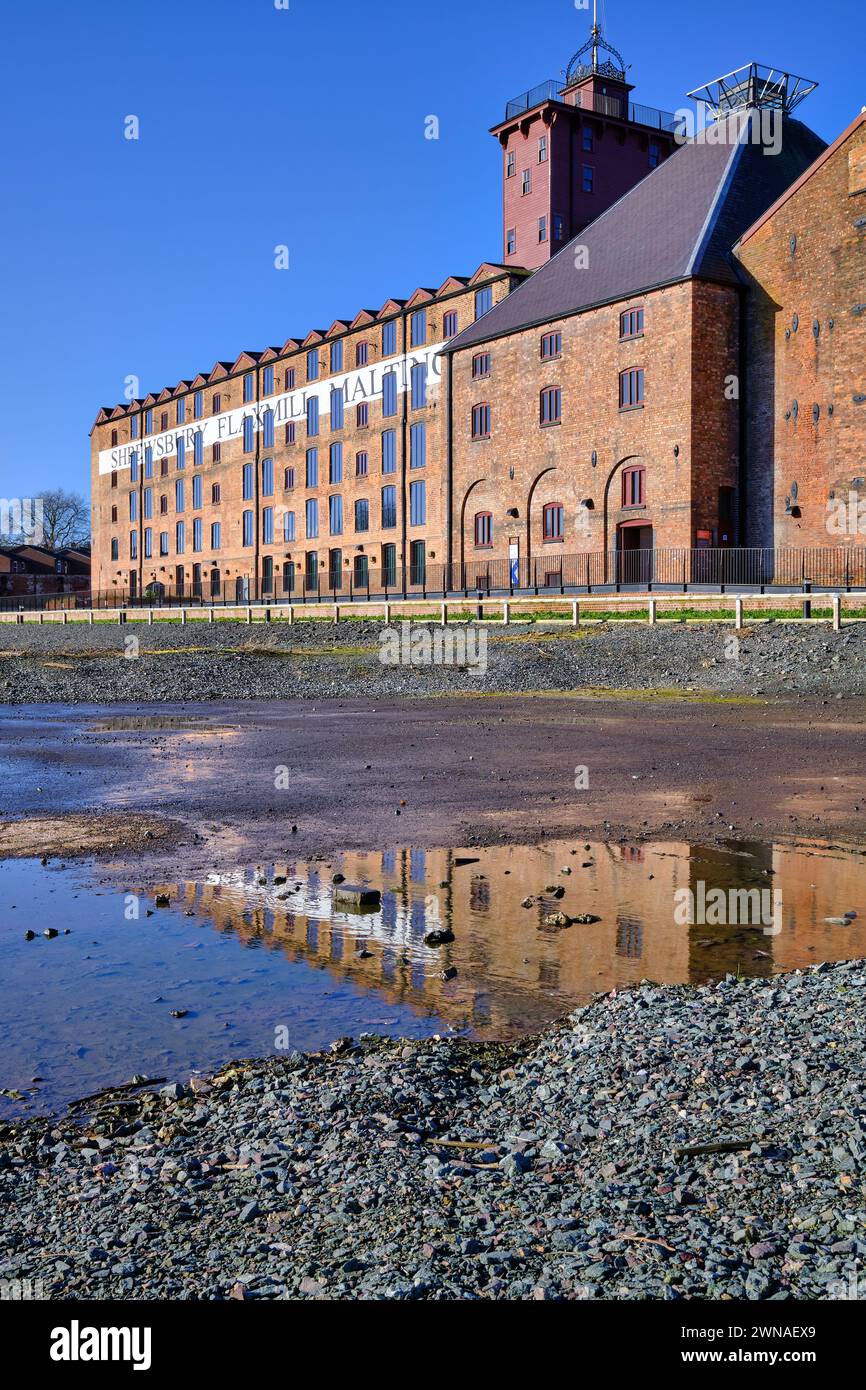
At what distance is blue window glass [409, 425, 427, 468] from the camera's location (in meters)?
51.0

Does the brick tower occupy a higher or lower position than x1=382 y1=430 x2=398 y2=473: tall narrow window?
higher

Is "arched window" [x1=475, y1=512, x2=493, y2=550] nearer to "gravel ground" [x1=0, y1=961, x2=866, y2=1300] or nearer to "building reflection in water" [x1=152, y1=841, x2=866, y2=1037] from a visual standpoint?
"building reflection in water" [x1=152, y1=841, x2=866, y2=1037]

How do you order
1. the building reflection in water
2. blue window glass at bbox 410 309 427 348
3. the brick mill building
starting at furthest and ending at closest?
blue window glass at bbox 410 309 427 348 < the brick mill building < the building reflection in water

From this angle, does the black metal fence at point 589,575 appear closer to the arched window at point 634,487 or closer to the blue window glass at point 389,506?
the arched window at point 634,487

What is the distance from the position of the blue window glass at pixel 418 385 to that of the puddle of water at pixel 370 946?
43969 mm

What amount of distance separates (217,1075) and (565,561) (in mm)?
36823

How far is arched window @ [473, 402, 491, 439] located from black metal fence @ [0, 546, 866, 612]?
532 centimetres

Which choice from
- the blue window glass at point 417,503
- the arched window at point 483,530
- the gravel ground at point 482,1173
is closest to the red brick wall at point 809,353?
the arched window at point 483,530

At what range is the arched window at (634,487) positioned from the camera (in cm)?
3881

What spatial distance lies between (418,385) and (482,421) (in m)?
6.27

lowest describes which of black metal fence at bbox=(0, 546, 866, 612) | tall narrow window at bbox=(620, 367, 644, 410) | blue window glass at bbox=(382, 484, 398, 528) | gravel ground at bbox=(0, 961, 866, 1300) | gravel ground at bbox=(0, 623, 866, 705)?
gravel ground at bbox=(0, 961, 866, 1300)

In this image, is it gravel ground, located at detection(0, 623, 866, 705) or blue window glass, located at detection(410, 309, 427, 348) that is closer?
gravel ground, located at detection(0, 623, 866, 705)

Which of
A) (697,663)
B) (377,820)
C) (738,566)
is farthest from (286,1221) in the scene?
(738,566)

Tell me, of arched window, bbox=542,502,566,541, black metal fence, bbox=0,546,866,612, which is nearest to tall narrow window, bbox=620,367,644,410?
arched window, bbox=542,502,566,541
